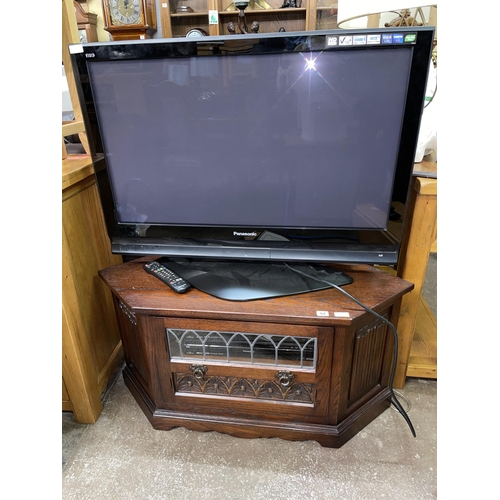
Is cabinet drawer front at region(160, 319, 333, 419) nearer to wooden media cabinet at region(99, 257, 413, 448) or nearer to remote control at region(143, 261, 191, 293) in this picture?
wooden media cabinet at region(99, 257, 413, 448)

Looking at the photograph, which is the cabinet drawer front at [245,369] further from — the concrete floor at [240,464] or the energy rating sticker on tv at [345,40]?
the energy rating sticker on tv at [345,40]

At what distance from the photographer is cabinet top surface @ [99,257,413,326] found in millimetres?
992

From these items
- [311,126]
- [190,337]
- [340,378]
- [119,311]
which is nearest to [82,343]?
[119,311]

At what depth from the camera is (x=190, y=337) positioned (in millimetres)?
1133

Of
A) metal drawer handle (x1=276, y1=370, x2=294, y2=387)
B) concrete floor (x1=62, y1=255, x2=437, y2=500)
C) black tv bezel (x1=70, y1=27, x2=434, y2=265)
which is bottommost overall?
concrete floor (x1=62, y1=255, x2=437, y2=500)

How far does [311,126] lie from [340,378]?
74cm

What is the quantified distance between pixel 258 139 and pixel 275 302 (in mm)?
470

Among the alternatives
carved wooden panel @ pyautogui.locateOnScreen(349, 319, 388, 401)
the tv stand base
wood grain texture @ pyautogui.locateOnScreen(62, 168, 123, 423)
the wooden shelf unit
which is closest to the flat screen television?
wood grain texture @ pyautogui.locateOnScreen(62, 168, 123, 423)

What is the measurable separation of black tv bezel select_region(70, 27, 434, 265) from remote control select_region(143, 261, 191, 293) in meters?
0.06

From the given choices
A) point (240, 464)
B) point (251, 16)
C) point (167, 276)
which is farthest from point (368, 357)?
point (251, 16)

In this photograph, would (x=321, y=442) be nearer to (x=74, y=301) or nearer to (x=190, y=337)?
(x=190, y=337)

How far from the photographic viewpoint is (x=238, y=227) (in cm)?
111

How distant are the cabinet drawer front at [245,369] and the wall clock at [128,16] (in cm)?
252

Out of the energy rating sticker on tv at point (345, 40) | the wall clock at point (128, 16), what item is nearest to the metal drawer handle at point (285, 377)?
the energy rating sticker on tv at point (345, 40)
